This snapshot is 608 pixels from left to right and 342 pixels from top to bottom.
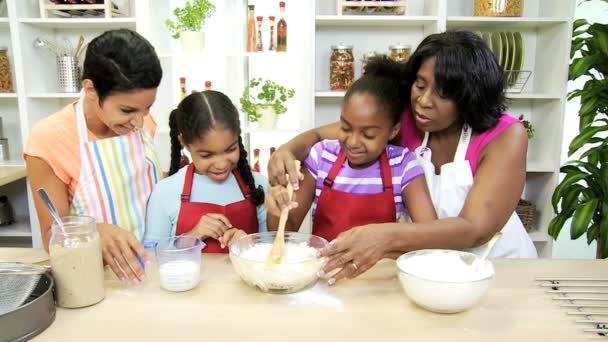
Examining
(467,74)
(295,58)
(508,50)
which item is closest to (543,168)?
(508,50)

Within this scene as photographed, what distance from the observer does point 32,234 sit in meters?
2.88

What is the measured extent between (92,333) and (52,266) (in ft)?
0.54

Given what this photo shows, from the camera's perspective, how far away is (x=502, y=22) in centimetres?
275

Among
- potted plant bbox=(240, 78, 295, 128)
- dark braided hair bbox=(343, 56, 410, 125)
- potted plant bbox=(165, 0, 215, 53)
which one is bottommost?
potted plant bbox=(240, 78, 295, 128)

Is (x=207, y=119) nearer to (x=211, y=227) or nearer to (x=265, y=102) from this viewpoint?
(x=211, y=227)

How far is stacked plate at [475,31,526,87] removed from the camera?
8.79 feet

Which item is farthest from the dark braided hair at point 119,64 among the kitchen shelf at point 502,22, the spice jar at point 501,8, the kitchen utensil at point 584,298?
the spice jar at point 501,8

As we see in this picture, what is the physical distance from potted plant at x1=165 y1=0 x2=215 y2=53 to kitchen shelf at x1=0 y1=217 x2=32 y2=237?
1.51 m

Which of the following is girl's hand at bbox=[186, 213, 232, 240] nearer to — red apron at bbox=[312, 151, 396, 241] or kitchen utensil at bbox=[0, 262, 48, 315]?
red apron at bbox=[312, 151, 396, 241]

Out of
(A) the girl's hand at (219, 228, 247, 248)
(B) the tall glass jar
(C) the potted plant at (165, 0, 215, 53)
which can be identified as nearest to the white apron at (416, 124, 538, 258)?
(A) the girl's hand at (219, 228, 247, 248)

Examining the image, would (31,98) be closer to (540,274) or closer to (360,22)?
(360,22)

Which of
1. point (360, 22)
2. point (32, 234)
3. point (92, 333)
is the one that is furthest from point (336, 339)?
point (32, 234)

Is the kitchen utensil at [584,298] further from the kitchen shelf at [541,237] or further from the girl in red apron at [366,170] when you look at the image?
the kitchen shelf at [541,237]

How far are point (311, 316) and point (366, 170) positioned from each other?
0.61m
